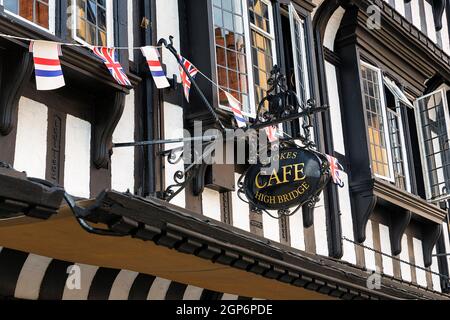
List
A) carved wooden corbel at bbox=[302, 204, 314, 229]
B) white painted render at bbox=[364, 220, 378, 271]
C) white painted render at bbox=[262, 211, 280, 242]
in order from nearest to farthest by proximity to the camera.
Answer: white painted render at bbox=[262, 211, 280, 242] → carved wooden corbel at bbox=[302, 204, 314, 229] → white painted render at bbox=[364, 220, 378, 271]

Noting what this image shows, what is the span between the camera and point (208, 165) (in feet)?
31.1

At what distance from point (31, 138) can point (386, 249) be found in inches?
294

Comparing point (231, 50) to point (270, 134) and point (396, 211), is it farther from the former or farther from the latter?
point (396, 211)

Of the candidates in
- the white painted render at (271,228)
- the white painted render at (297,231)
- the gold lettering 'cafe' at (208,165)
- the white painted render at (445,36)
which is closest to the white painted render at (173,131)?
the gold lettering 'cafe' at (208,165)

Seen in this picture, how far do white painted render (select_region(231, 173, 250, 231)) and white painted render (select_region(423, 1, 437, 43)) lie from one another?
8766mm

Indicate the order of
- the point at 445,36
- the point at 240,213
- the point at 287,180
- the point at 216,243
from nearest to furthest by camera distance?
the point at 216,243 < the point at 287,180 < the point at 240,213 < the point at 445,36

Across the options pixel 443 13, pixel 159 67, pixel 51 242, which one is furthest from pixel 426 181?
pixel 51 242

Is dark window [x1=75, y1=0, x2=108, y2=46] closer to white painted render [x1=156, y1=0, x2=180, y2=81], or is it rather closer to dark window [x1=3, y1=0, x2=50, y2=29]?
dark window [x1=3, y1=0, x2=50, y2=29]

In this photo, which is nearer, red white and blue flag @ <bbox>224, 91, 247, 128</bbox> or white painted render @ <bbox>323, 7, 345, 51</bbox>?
red white and blue flag @ <bbox>224, 91, 247, 128</bbox>

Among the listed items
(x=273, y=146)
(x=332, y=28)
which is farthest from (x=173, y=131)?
(x=332, y=28)

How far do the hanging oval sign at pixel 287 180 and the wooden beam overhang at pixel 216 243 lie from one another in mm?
581

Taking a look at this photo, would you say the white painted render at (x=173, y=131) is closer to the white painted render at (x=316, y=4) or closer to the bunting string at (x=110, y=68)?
the bunting string at (x=110, y=68)

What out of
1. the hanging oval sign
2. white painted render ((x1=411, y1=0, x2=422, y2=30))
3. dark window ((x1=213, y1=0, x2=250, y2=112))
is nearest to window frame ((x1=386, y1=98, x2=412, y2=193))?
white painted render ((x1=411, y1=0, x2=422, y2=30))

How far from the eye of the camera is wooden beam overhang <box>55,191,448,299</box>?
5.90 m
